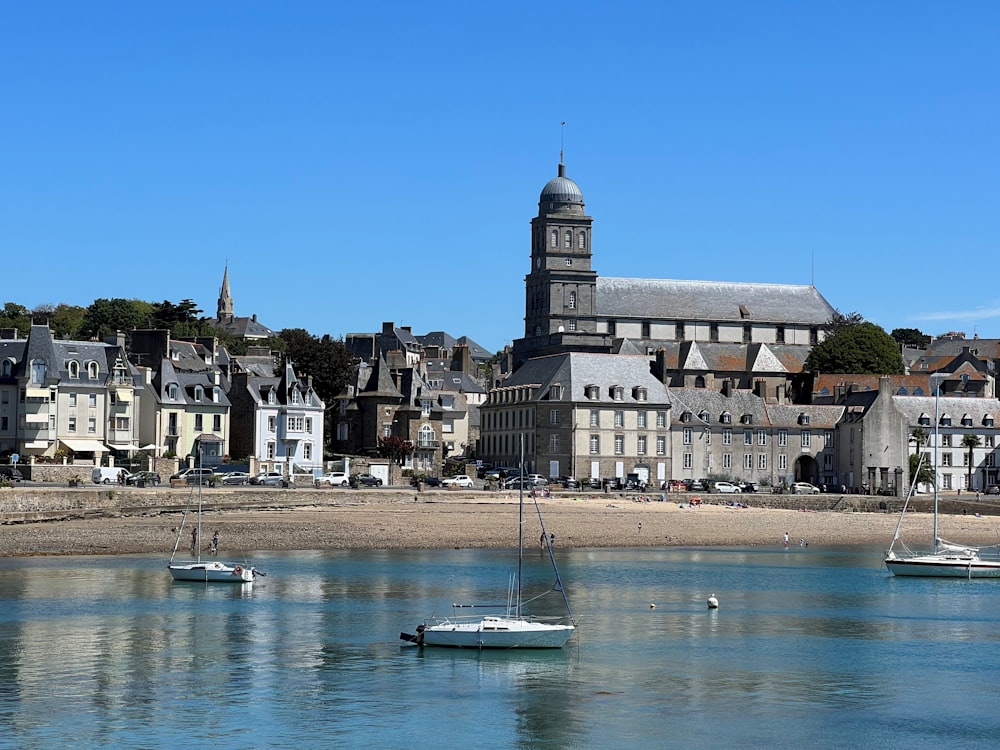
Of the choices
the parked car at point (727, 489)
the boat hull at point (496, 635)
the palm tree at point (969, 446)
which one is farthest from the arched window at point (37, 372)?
the palm tree at point (969, 446)

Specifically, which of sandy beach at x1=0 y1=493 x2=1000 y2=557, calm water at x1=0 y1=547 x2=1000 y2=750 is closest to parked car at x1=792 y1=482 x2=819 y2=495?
sandy beach at x1=0 y1=493 x2=1000 y2=557

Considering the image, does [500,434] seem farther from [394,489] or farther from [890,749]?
[890,749]

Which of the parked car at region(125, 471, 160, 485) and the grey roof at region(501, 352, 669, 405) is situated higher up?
the grey roof at region(501, 352, 669, 405)

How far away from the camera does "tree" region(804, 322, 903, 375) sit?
12412 centimetres

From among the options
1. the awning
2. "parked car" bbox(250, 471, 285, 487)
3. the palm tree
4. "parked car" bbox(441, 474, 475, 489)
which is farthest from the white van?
the palm tree

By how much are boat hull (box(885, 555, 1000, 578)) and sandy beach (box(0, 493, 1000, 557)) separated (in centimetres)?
1411

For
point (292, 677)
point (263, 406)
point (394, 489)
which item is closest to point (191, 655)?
point (292, 677)

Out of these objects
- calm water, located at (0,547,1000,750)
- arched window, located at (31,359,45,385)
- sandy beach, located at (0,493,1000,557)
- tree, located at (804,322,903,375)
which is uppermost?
tree, located at (804,322,903,375)

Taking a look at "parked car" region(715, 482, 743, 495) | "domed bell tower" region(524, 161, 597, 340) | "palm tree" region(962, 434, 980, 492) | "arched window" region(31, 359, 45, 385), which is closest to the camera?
"arched window" region(31, 359, 45, 385)

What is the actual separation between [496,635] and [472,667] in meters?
1.34

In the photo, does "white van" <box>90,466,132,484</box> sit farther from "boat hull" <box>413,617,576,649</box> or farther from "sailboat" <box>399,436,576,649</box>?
"boat hull" <box>413,617,576,649</box>

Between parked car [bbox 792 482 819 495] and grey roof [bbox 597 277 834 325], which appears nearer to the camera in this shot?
parked car [bbox 792 482 819 495]

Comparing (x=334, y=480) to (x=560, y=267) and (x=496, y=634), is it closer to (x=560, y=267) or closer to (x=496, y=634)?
(x=496, y=634)

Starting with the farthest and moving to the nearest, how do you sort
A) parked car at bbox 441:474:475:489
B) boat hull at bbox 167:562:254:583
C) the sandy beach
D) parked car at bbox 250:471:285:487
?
parked car at bbox 441:474:475:489 < parked car at bbox 250:471:285:487 < the sandy beach < boat hull at bbox 167:562:254:583
